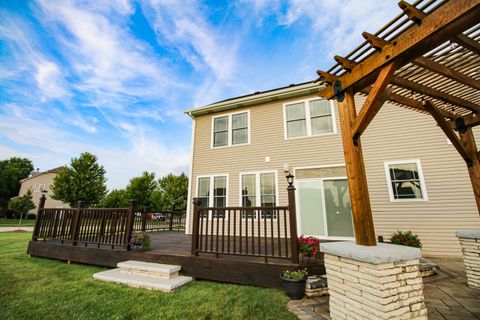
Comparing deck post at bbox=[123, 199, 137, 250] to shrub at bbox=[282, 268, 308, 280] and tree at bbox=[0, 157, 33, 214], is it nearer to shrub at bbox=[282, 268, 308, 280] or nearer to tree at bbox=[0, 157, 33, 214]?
shrub at bbox=[282, 268, 308, 280]

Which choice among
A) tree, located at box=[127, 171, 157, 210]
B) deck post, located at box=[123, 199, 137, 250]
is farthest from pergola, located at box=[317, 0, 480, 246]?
tree, located at box=[127, 171, 157, 210]

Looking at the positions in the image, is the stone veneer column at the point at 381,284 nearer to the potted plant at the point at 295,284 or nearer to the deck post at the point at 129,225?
the potted plant at the point at 295,284

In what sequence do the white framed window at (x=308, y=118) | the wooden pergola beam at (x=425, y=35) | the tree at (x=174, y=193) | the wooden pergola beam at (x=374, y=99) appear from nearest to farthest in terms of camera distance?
the wooden pergola beam at (x=425, y=35), the wooden pergola beam at (x=374, y=99), the white framed window at (x=308, y=118), the tree at (x=174, y=193)

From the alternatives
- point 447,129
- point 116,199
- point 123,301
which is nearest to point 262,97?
point 447,129

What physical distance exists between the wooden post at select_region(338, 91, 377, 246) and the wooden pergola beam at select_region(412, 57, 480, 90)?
804 millimetres

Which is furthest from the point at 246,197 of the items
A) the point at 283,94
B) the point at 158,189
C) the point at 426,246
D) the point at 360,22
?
the point at 158,189

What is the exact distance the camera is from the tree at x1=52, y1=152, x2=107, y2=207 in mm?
19172

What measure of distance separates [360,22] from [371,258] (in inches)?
298

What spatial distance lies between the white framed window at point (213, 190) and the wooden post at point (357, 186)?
18.8 ft

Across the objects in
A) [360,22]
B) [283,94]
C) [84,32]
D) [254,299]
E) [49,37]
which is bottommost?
[254,299]

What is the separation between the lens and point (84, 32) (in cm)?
767

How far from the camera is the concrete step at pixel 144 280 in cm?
346

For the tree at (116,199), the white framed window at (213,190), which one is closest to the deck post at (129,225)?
the white framed window at (213,190)

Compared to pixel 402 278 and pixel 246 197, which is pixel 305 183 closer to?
pixel 246 197
